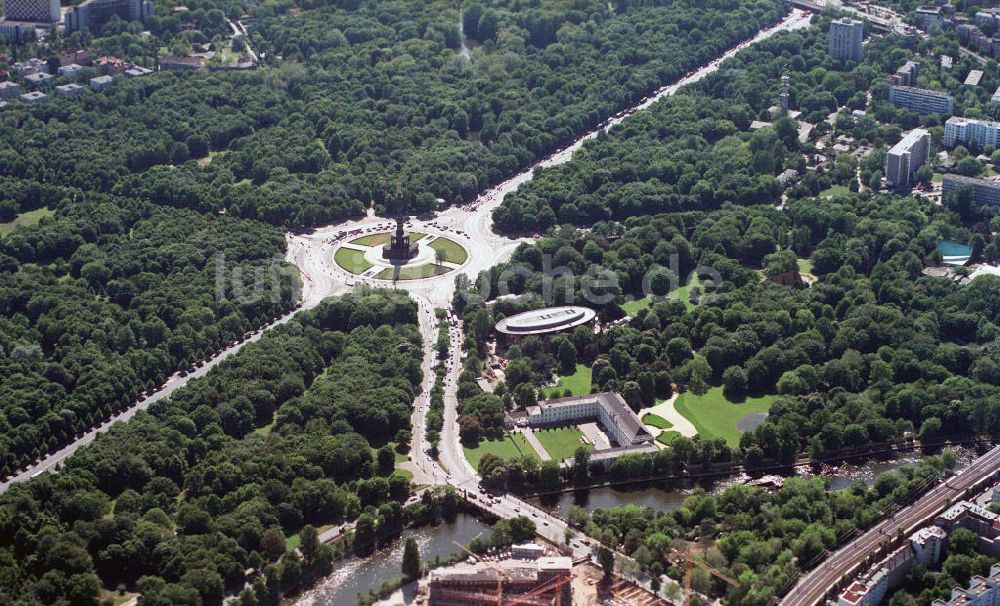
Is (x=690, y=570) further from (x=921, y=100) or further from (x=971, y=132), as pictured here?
(x=921, y=100)

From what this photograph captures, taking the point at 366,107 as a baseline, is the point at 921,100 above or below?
above

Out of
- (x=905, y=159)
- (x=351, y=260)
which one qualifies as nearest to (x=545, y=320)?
(x=351, y=260)

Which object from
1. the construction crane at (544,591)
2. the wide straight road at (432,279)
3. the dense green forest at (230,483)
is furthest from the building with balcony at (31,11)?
the construction crane at (544,591)

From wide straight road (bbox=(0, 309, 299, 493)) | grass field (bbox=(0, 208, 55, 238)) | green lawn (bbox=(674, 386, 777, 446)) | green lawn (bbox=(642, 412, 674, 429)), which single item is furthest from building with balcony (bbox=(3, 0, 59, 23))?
green lawn (bbox=(642, 412, 674, 429))

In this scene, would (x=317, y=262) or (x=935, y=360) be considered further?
(x=317, y=262)

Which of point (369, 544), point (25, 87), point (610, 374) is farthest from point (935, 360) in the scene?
point (25, 87)

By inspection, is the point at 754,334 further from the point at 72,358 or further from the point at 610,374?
the point at 72,358
